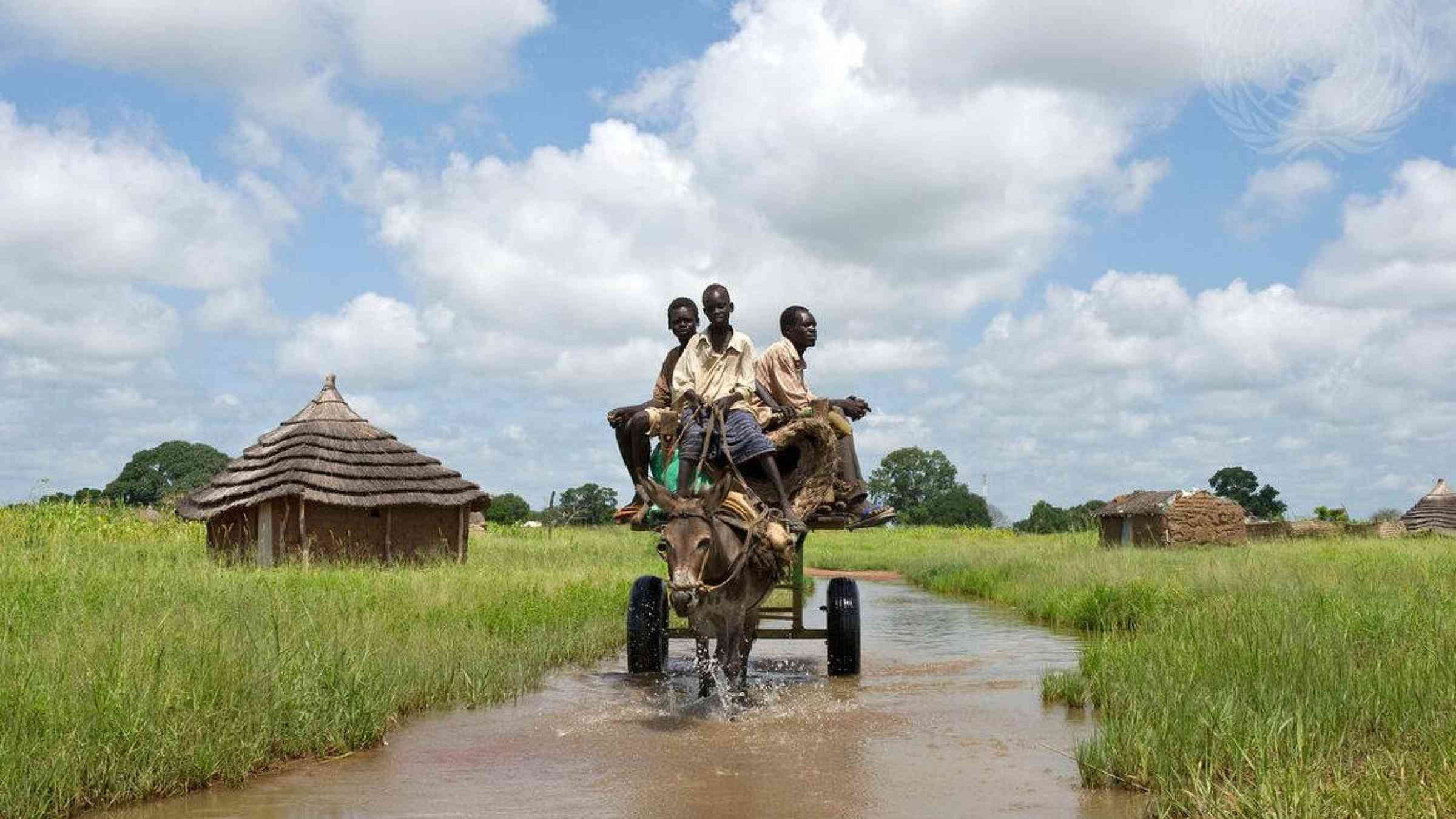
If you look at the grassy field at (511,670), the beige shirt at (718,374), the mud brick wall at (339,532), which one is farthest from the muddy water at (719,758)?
the mud brick wall at (339,532)

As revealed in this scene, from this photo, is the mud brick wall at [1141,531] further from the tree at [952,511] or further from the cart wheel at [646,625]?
the tree at [952,511]

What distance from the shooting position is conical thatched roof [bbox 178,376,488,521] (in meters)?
19.2

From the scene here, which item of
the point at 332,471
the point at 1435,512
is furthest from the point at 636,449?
the point at 1435,512

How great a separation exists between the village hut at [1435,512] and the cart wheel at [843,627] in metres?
34.6

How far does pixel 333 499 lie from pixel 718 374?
12439 mm

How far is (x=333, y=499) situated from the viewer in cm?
1906

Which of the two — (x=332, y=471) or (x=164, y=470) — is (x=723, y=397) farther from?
(x=164, y=470)

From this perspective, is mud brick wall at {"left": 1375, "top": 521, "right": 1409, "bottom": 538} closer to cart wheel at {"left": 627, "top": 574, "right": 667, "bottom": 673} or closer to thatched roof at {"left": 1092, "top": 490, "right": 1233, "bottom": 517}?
thatched roof at {"left": 1092, "top": 490, "right": 1233, "bottom": 517}

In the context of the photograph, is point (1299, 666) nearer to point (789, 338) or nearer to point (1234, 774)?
point (1234, 774)

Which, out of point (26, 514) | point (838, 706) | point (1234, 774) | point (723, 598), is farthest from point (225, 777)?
point (26, 514)

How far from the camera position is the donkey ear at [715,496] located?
714 centimetres

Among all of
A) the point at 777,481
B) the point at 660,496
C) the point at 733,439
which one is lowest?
the point at 660,496

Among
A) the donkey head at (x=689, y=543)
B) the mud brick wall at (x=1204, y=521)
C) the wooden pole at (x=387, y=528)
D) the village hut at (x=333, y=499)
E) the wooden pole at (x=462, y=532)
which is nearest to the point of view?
the donkey head at (x=689, y=543)

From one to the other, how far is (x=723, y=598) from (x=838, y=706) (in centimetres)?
145
